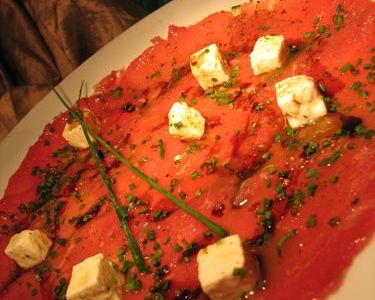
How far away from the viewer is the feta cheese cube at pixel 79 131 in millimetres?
3420

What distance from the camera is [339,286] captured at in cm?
176

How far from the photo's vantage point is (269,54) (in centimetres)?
276

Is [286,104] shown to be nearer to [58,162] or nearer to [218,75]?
[218,75]

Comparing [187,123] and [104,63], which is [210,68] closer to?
[187,123]

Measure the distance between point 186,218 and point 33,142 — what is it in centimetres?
213

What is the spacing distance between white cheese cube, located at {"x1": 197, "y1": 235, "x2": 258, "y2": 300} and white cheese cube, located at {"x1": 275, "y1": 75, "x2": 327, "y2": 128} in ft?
2.61

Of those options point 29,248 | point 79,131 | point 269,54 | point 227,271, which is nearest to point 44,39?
point 79,131

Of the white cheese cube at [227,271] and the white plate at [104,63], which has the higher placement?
the white plate at [104,63]

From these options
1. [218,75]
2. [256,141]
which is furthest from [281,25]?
[256,141]

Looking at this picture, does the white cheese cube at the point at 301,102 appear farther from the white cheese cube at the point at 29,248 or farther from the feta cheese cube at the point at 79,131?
the white cheese cube at the point at 29,248

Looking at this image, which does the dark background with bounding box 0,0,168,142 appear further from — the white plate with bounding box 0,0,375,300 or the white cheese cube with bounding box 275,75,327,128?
the white cheese cube with bounding box 275,75,327,128

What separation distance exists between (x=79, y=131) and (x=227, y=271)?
190 cm

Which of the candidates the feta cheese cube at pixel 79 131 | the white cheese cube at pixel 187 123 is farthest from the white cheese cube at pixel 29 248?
the white cheese cube at pixel 187 123

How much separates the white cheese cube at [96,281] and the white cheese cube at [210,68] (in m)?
1.37
